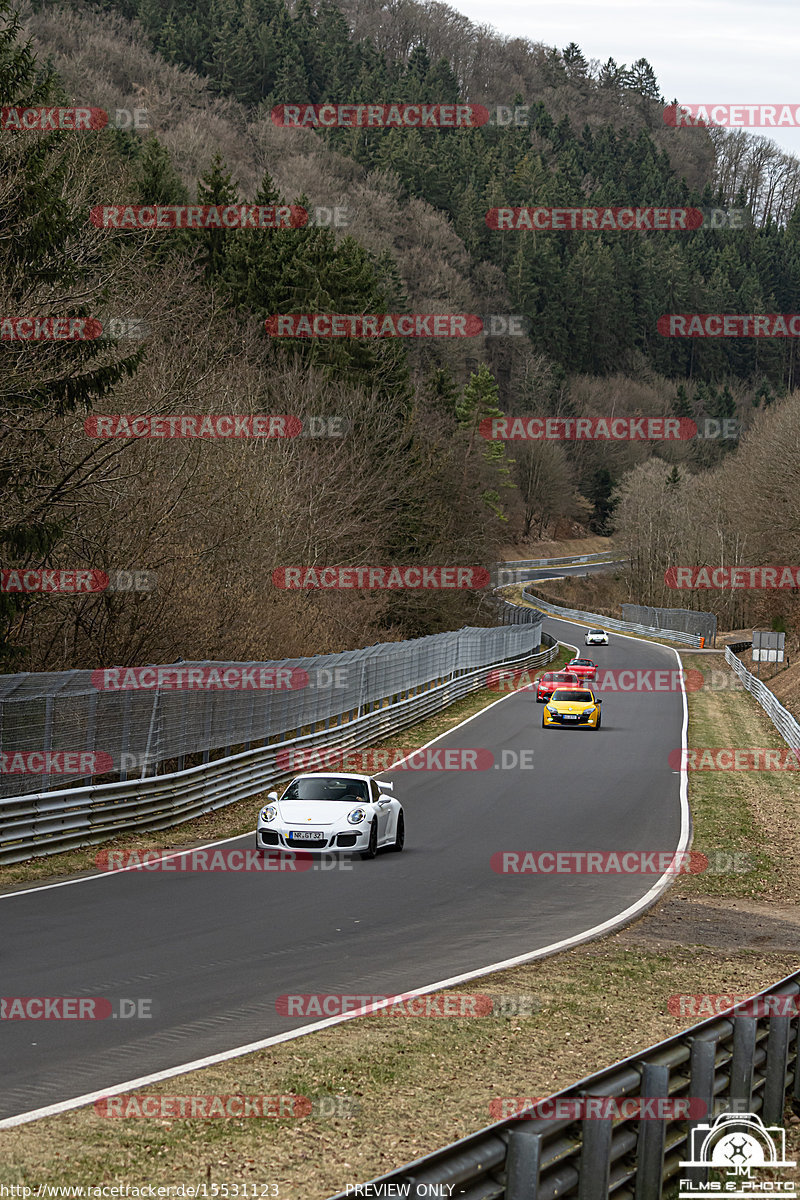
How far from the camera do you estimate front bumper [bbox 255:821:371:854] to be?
18.7 m

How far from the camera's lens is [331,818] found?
19.0 meters

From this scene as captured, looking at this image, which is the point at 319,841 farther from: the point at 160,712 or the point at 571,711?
the point at 571,711

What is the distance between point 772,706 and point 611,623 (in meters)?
53.8

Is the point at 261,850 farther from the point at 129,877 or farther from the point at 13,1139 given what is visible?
the point at 13,1139

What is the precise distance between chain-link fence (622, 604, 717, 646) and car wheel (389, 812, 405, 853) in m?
67.2

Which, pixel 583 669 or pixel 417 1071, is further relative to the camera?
pixel 583 669

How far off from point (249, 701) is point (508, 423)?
116698 mm

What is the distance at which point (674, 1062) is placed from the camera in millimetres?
7215

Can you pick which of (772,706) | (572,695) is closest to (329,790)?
Answer: (572,695)

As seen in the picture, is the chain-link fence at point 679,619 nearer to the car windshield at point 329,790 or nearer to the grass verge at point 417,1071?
the car windshield at point 329,790

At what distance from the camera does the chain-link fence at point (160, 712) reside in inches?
704

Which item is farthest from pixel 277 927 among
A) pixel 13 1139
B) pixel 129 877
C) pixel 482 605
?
pixel 482 605

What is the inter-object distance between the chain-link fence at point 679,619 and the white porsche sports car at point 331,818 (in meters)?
67.9

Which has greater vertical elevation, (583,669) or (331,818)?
(331,818)
